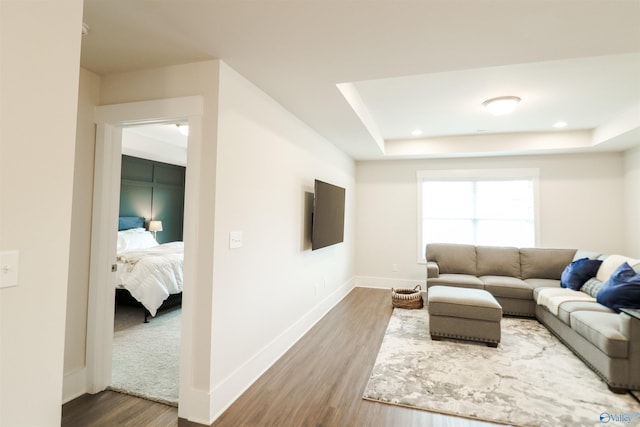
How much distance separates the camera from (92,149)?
2.42 metres

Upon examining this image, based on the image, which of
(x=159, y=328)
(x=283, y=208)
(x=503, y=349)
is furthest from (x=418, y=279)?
(x=159, y=328)

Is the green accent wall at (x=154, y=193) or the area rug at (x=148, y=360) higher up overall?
the green accent wall at (x=154, y=193)

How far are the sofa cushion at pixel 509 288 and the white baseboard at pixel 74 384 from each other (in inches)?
172

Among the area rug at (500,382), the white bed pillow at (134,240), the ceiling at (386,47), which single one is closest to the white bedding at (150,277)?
the white bed pillow at (134,240)

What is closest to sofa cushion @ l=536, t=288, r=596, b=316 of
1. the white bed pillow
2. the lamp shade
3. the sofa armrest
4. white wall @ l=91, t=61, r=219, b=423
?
the sofa armrest

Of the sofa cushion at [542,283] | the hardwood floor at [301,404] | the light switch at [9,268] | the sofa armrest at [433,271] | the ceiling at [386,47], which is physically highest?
the ceiling at [386,47]

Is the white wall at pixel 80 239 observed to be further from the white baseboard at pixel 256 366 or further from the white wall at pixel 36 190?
the white wall at pixel 36 190

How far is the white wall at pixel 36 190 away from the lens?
1.06m

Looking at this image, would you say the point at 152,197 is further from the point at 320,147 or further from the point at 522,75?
the point at 522,75

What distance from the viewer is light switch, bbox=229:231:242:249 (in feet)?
7.47

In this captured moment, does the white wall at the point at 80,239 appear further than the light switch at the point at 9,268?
Yes

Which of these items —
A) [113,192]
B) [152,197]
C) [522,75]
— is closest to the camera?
[113,192]

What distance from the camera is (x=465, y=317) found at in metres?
3.28

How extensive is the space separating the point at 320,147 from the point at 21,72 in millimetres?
3195
